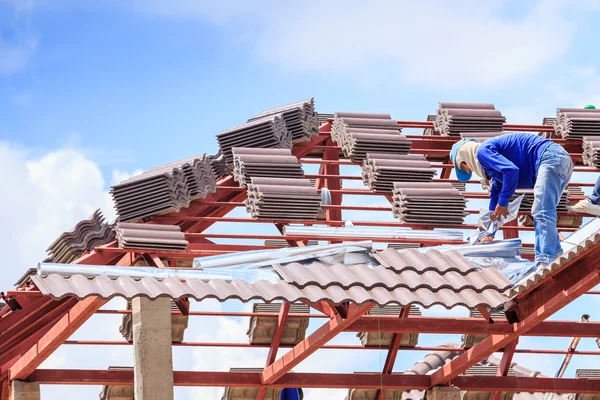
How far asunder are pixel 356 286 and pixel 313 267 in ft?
2.23

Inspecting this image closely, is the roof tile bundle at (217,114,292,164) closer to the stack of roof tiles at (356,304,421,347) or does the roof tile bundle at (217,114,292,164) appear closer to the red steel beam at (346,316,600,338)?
the stack of roof tiles at (356,304,421,347)

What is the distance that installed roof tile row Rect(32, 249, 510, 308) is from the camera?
46.4 ft

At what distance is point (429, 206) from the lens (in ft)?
64.2

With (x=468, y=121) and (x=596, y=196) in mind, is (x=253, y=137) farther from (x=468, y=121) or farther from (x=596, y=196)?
(x=596, y=196)

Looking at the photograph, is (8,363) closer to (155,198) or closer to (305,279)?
(155,198)

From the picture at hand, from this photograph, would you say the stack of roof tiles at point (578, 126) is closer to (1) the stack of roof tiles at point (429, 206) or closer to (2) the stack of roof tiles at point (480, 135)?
(2) the stack of roof tiles at point (480, 135)

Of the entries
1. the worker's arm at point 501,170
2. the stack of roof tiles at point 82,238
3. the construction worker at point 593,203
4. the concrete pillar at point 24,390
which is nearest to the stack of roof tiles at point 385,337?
the construction worker at point 593,203

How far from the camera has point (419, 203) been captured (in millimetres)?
19594

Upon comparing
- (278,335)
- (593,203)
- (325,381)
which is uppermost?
(593,203)

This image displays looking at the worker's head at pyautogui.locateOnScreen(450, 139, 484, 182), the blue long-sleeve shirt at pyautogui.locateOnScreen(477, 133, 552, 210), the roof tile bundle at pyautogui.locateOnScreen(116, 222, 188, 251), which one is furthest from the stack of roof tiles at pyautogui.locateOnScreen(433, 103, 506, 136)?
the roof tile bundle at pyautogui.locateOnScreen(116, 222, 188, 251)

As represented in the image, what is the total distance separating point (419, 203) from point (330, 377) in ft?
10.0

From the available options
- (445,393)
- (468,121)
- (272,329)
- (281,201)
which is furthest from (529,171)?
(272,329)

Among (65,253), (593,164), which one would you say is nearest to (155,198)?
(65,253)

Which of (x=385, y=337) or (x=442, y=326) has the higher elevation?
(x=385, y=337)
